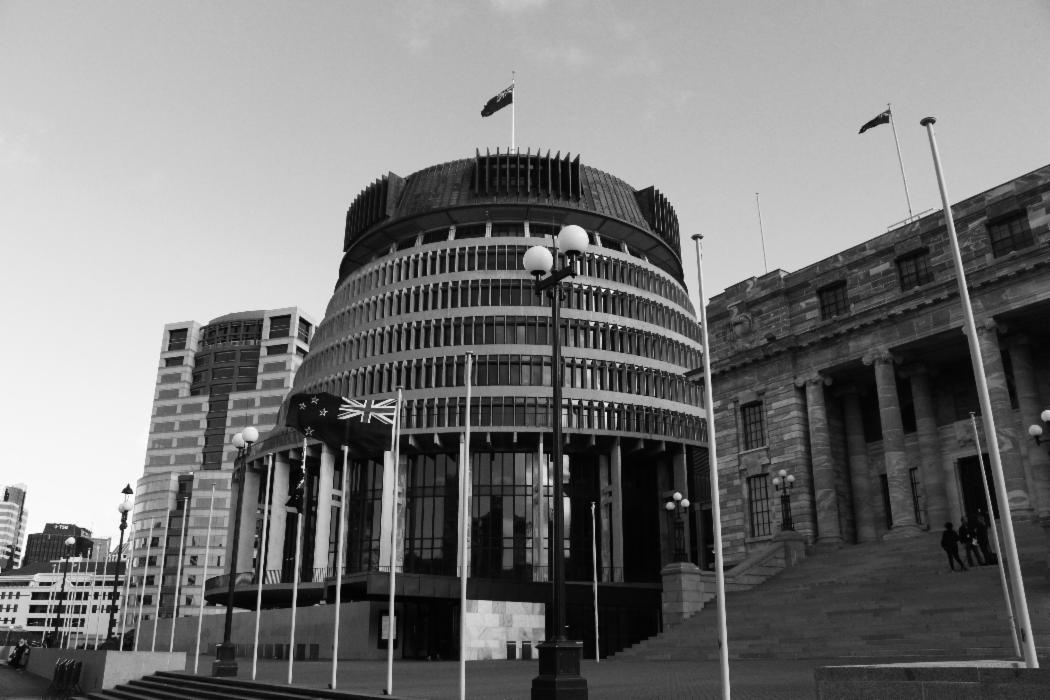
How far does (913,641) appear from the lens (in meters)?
26.1

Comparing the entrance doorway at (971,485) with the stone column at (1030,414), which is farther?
the entrance doorway at (971,485)

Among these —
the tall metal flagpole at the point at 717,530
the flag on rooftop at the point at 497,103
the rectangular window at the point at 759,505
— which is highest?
the flag on rooftop at the point at 497,103

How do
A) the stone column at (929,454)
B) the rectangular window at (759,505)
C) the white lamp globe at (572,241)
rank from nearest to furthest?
1. the white lamp globe at (572,241)
2. the stone column at (929,454)
3. the rectangular window at (759,505)

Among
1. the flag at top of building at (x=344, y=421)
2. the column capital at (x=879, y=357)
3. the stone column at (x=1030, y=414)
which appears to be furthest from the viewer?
the column capital at (x=879, y=357)

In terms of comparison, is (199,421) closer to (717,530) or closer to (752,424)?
(752,424)

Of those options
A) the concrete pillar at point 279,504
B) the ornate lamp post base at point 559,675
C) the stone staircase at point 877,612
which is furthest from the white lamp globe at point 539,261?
the concrete pillar at point 279,504

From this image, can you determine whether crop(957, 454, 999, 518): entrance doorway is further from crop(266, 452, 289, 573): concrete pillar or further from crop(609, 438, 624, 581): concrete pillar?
crop(266, 452, 289, 573): concrete pillar

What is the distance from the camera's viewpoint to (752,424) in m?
48.0

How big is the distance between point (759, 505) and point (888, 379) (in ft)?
32.3

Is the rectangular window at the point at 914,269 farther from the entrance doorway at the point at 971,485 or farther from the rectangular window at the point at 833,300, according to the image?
the entrance doorway at the point at 971,485

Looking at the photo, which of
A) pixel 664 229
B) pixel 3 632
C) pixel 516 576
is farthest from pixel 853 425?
pixel 3 632

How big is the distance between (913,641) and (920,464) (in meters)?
17.4

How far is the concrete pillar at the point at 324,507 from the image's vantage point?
238ft

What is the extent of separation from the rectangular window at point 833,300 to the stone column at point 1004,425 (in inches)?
342
